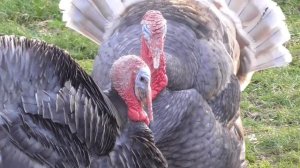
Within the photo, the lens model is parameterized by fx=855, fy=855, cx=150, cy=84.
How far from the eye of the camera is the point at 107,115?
3.75 m

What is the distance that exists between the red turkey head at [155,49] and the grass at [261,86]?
1.29 meters

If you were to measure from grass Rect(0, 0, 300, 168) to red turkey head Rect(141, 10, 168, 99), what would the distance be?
4.22ft

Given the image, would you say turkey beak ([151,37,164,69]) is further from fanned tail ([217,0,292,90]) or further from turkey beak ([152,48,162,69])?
fanned tail ([217,0,292,90])

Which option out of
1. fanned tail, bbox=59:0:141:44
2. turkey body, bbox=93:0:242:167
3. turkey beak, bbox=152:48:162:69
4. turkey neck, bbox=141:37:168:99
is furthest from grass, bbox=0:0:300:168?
turkey beak, bbox=152:48:162:69

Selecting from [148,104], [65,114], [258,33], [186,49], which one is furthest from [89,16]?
[65,114]

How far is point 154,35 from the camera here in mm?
4246

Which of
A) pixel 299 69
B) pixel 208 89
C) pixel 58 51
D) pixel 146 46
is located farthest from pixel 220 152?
pixel 299 69

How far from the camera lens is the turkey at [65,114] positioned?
354 cm

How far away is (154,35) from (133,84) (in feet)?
1.57

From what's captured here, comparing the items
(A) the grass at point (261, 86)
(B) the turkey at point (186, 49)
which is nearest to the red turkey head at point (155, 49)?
(B) the turkey at point (186, 49)

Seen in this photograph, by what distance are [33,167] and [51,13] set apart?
3531 millimetres

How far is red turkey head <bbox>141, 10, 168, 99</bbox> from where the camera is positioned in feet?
13.9

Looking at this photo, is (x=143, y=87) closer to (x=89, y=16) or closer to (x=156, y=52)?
(x=156, y=52)

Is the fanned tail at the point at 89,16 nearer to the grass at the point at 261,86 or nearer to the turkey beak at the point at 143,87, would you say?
the grass at the point at 261,86
